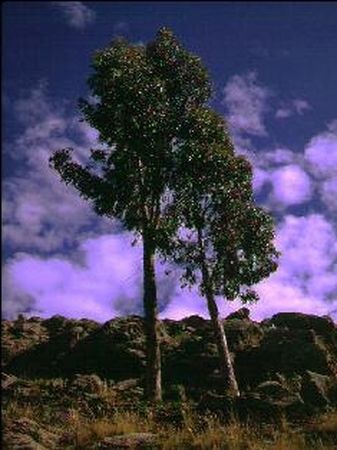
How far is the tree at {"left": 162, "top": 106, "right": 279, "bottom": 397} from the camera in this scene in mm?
23219

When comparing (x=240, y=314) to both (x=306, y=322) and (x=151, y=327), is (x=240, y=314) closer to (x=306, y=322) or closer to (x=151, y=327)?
(x=306, y=322)

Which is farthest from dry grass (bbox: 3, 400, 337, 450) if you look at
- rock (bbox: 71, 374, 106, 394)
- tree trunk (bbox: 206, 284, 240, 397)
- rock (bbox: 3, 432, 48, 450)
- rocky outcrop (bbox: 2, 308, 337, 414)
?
tree trunk (bbox: 206, 284, 240, 397)

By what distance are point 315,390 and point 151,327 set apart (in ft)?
20.8

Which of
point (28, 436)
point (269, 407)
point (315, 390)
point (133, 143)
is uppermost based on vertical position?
point (133, 143)

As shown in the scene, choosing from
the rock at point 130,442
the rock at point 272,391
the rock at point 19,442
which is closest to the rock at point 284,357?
the rock at point 272,391

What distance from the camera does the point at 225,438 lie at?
13.2 meters

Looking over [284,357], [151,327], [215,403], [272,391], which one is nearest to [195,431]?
[215,403]

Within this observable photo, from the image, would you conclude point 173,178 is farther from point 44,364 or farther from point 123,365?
point 44,364

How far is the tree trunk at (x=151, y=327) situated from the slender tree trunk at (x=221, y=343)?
2097 mm

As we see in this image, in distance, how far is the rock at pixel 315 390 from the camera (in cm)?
1764

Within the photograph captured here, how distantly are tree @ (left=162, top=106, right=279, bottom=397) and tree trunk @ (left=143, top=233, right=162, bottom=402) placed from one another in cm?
104

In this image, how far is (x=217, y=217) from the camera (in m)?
23.9

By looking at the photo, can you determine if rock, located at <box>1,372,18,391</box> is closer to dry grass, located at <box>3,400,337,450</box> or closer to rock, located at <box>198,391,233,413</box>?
dry grass, located at <box>3,400,337,450</box>

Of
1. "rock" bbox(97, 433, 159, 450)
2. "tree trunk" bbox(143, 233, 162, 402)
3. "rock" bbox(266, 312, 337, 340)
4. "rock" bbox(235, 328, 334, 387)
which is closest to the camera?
"rock" bbox(97, 433, 159, 450)
